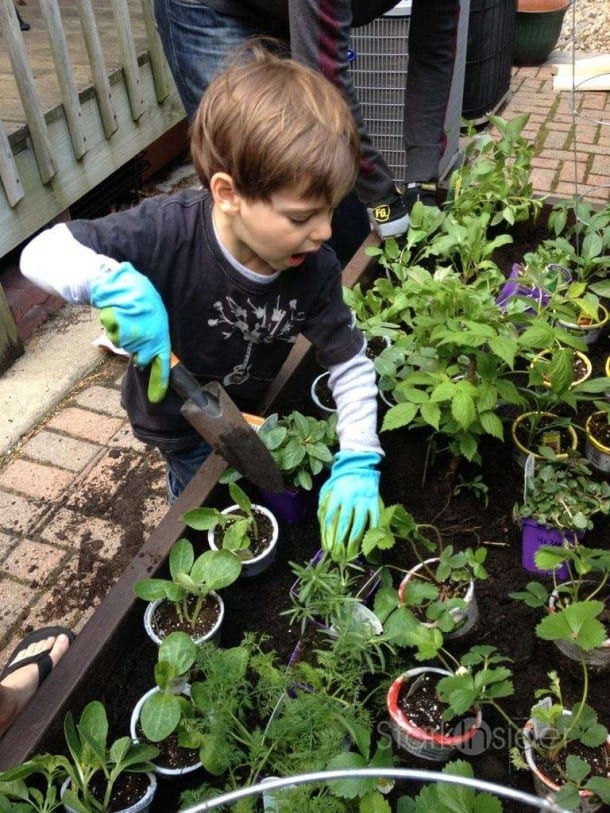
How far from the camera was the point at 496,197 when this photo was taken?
2652mm

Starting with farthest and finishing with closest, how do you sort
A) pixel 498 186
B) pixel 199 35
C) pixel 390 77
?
pixel 390 77 < pixel 498 186 < pixel 199 35

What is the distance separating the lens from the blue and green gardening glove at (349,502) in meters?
1.60

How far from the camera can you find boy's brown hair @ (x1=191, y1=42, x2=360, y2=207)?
4.33ft

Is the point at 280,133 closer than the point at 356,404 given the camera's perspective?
Yes

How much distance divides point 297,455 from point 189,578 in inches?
15.6

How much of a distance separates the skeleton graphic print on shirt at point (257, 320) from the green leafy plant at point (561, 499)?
0.67 meters

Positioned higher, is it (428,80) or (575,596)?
(428,80)

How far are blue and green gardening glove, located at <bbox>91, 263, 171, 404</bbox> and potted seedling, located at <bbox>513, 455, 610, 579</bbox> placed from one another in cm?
90

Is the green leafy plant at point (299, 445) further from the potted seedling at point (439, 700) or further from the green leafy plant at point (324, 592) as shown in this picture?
the potted seedling at point (439, 700)

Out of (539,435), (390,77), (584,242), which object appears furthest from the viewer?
(390,77)

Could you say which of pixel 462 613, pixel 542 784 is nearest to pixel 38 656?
pixel 462 613

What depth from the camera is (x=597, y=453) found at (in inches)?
72.7

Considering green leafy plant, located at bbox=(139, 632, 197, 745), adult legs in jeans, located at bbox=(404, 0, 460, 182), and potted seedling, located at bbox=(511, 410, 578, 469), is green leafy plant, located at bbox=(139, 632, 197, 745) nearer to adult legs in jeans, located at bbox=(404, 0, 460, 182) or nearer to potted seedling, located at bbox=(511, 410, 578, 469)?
potted seedling, located at bbox=(511, 410, 578, 469)

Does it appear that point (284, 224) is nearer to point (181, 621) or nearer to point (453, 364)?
point (453, 364)
